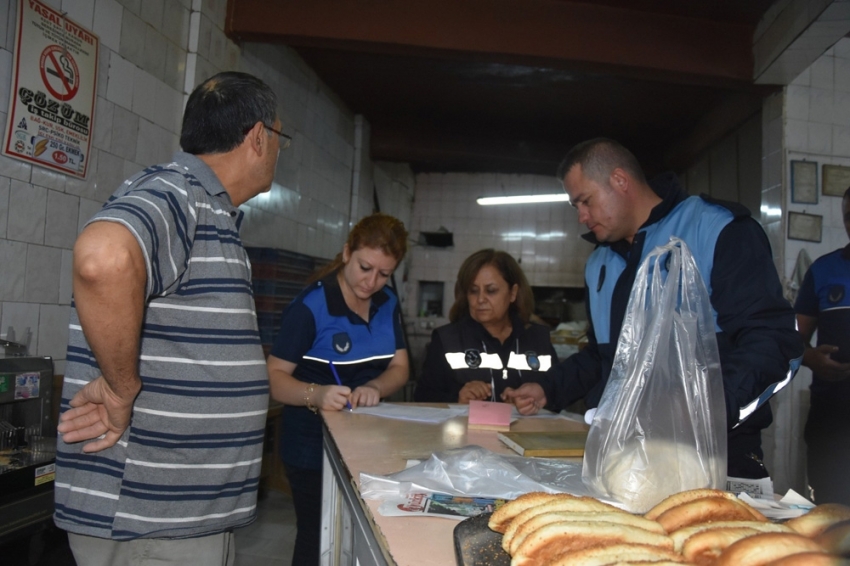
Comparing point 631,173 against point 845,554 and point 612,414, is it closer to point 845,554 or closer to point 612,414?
point 612,414

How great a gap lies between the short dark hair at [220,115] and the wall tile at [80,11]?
5.52 ft

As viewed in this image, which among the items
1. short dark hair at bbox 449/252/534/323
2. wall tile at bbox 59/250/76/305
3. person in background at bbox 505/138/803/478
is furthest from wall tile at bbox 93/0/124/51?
person in background at bbox 505/138/803/478

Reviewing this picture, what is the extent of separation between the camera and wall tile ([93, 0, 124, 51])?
286 centimetres

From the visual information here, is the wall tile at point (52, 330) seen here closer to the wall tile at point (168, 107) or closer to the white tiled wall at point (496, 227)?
the wall tile at point (168, 107)

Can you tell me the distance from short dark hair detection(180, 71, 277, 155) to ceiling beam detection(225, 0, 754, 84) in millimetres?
2925

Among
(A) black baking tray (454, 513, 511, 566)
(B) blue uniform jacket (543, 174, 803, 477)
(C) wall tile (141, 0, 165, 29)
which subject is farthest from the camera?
(C) wall tile (141, 0, 165, 29)

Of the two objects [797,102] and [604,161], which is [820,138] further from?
[604,161]

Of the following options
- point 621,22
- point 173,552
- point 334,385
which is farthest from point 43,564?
point 621,22

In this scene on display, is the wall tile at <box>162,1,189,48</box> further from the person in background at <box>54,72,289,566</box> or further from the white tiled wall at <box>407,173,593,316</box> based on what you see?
the white tiled wall at <box>407,173,593,316</box>

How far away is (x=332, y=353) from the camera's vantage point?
2.31m

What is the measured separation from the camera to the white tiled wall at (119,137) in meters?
2.49

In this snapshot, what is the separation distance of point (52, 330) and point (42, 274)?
0.87ft

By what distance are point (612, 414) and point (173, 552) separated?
98cm

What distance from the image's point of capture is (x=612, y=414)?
1.17 meters
